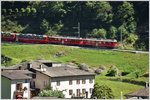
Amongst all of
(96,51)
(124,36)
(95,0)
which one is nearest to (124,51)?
(96,51)

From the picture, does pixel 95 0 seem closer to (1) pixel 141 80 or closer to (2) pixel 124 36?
(2) pixel 124 36

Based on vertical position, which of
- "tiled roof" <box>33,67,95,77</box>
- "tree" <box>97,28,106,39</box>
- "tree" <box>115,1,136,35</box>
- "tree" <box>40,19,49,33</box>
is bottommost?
"tiled roof" <box>33,67,95,77</box>

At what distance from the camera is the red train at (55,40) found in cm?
5891

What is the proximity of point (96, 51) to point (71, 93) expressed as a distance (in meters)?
19.1

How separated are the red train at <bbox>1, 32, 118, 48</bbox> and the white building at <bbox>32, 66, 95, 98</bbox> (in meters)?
18.8

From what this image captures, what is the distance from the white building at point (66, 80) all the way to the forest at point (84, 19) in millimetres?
23584

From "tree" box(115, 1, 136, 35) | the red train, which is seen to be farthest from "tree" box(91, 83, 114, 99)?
"tree" box(115, 1, 136, 35)

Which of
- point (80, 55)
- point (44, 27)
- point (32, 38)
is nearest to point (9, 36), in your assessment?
point (32, 38)

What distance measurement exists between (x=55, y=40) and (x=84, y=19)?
26.8 ft

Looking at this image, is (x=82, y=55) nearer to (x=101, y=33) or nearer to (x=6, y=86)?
(x=101, y=33)

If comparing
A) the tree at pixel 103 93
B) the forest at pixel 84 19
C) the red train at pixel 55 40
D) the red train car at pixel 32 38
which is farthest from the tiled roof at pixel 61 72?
the forest at pixel 84 19

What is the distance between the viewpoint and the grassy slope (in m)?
51.8

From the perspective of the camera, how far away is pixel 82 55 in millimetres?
55469

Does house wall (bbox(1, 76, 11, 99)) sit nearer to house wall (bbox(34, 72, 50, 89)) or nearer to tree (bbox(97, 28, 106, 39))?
house wall (bbox(34, 72, 50, 89))
